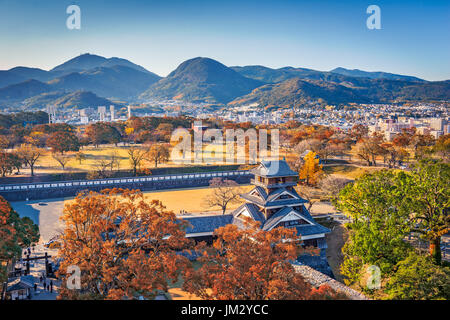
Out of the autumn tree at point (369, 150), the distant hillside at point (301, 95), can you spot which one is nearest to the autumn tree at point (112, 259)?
the autumn tree at point (369, 150)

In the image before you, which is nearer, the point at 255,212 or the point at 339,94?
the point at 255,212

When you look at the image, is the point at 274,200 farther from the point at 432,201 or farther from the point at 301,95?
the point at 301,95

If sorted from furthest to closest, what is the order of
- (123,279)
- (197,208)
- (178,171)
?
(178,171) < (197,208) < (123,279)

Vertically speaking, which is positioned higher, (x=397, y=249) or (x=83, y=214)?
(x=83, y=214)

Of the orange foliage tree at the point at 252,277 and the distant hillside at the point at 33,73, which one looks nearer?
the orange foliage tree at the point at 252,277

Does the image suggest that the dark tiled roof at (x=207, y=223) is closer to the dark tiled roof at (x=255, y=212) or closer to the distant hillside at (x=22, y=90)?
the dark tiled roof at (x=255, y=212)

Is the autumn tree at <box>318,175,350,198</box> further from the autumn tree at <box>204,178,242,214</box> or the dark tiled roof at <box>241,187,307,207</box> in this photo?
the dark tiled roof at <box>241,187,307,207</box>

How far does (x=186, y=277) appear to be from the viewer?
1170 cm

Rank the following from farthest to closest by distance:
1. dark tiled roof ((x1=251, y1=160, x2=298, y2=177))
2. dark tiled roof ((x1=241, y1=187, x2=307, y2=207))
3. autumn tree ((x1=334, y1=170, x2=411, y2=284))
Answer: dark tiled roof ((x1=251, y1=160, x2=298, y2=177)) < dark tiled roof ((x1=241, y1=187, x2=307, y2=207)) < autumn tree ((x1=334, y1=170, x2=411, y2=284))

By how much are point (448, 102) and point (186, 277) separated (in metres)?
148

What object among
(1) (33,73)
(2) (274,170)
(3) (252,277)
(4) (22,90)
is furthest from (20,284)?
(1) (33,73)

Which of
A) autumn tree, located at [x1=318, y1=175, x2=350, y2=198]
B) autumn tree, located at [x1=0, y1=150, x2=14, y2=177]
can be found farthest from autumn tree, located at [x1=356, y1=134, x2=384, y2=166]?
autumn tree, located at [x1=0, y1=150, x2=14, y2=177]

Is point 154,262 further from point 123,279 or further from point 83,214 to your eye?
point 83,214

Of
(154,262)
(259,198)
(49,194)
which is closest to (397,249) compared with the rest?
(259,198)
